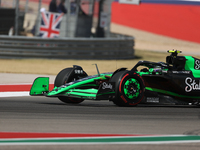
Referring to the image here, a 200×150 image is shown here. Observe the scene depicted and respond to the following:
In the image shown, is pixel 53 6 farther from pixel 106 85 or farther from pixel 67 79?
pixel 106 85

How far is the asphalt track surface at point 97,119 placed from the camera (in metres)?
6.30

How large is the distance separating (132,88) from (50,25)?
12636 millimetres

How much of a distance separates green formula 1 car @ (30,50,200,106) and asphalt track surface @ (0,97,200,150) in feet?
0.69

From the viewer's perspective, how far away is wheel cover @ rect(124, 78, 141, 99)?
825cm

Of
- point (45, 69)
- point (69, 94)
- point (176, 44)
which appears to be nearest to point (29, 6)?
point (45, 69)

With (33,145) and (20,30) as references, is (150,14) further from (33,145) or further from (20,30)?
(33,145)

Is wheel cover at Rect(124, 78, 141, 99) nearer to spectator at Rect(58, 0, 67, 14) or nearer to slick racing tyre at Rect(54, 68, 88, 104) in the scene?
slick racing tyre at Rect(54, 68, 88, 104)

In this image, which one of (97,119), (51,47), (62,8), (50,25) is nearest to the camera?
(97,119)

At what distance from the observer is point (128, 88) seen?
8.26m

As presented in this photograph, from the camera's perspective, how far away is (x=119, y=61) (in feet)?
62.0

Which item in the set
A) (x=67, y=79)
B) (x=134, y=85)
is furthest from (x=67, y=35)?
(x=134, y=85)

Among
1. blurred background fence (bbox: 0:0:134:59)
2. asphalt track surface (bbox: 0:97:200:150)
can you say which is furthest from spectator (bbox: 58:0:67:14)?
asphalt track surface (bbox: 0:97:200:150)

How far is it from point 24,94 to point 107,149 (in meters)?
5.67

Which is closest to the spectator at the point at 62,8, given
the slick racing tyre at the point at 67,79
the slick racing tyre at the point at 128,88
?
the slick racing tyre at the point at 67,79
